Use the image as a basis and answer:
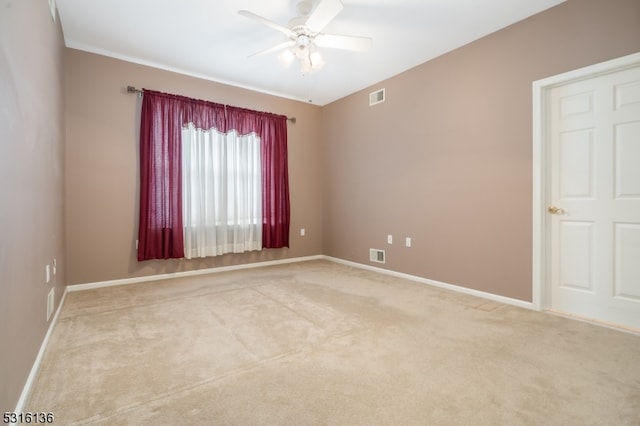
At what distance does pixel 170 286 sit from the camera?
3793 mm

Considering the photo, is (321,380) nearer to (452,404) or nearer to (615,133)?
(452,404)

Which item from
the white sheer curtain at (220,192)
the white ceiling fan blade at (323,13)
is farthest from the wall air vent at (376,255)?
the white ceiling fan blade at (323,13)

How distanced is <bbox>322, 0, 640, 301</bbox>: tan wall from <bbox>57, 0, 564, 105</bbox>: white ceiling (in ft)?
0.91

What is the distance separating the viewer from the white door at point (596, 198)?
2.50m

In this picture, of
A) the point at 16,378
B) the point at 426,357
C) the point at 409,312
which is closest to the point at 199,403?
the point at 16,378

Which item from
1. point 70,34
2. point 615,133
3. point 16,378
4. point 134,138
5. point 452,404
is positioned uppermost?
point 70,34

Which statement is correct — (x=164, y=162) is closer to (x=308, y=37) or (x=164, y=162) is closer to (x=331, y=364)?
(x=308, y=37)

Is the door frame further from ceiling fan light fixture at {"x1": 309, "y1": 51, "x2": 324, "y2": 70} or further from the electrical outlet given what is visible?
the electrical outlet

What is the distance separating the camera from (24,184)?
5.71ft

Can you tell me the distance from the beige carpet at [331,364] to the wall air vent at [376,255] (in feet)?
4.38

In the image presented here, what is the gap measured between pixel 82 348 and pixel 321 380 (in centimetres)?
173

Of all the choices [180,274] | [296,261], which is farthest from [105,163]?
[296,261]

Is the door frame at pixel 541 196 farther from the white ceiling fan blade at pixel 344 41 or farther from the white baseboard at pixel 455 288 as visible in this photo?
the white ceiling fan blade at pixel 344 41

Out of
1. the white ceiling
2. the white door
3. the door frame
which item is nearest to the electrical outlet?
the white ceiling
